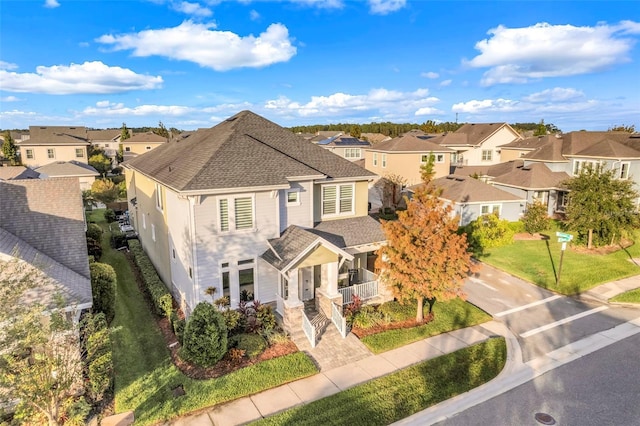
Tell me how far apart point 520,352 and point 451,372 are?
3521 millimetres

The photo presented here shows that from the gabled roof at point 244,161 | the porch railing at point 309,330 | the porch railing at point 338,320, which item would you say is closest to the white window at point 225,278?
the gabled roof at point 244,161

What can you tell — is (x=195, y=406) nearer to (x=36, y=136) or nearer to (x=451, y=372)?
(x=451, y=372)

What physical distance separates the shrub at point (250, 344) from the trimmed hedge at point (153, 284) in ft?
14.0

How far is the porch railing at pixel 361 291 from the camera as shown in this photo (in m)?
17.5

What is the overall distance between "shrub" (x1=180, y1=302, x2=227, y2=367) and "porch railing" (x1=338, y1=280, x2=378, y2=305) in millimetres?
5855

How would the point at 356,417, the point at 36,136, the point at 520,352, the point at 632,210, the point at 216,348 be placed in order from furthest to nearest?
the point at 36,136 → the point at 632,210 → the point at 520,352 → the point at 216,348 → the point at 356,417

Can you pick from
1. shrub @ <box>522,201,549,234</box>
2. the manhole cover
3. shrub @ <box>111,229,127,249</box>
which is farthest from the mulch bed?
shrub @ <box>522,201,549,234</box>

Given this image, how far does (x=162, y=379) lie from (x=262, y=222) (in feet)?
22.6

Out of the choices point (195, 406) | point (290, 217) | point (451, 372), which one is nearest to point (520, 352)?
point (451, 372)

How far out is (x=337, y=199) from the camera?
19812 mm

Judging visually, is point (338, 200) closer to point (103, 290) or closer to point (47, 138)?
point (103, 290)

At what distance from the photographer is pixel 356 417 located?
36.7 feet

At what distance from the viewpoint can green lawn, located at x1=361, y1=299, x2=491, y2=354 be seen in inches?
596

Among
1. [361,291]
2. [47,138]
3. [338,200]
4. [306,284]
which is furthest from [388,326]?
[47,138]
